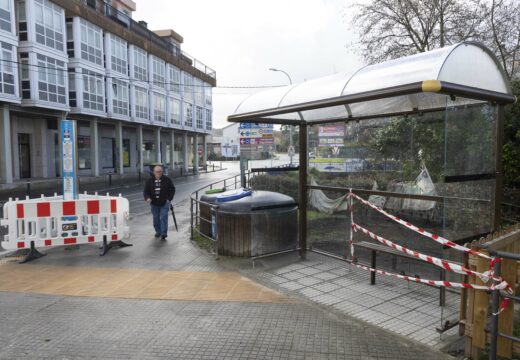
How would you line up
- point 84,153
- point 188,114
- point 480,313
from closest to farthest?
point 480,313 → point 84,153 → point 188,114

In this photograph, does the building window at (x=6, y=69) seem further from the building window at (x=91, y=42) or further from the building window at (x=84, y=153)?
the building window at (x=84, y=153)

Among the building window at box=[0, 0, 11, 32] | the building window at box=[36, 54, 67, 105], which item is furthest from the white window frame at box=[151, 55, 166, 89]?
the building window at box=[0, 0, 11, 32]

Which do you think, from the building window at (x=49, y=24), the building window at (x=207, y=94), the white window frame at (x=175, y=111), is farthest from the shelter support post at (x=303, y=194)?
the building window at (x=207, y=94)

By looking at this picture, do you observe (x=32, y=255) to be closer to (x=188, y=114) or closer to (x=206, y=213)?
(x=206, y=213)

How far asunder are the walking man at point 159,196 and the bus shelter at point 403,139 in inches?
95.9

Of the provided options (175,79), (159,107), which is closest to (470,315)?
(159,107)

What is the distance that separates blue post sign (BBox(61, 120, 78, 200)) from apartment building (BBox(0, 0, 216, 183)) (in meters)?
17.8

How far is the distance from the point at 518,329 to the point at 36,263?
6902 mm

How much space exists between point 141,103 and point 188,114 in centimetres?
1126

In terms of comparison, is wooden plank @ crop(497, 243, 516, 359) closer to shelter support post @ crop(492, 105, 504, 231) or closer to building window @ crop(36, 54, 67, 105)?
shelter support post @ crop(492, 105, 504, 231)

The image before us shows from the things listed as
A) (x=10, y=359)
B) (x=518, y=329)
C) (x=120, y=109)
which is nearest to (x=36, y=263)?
(x=10, y=359)

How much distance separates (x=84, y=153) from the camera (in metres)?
33.3

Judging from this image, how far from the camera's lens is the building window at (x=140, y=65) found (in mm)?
35838

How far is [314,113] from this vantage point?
7.14m
